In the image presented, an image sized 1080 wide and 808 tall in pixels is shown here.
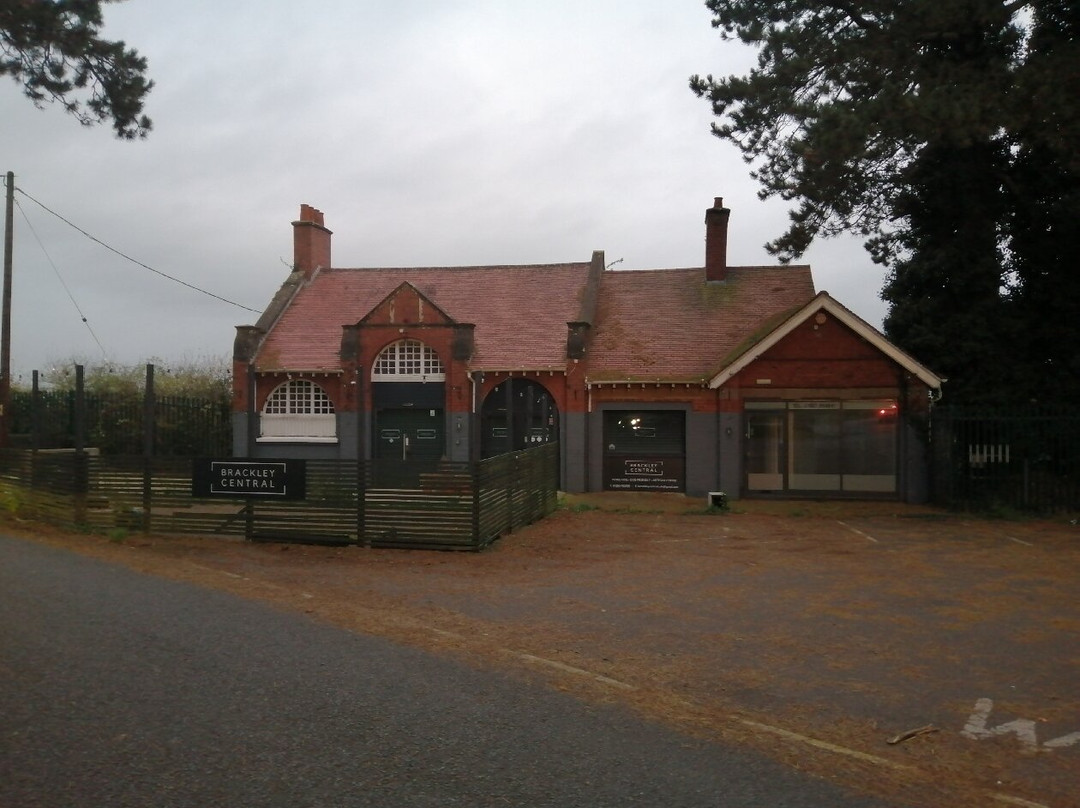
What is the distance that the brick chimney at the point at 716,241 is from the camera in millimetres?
30359

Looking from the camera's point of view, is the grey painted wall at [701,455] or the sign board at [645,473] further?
the sign board at [645,473]

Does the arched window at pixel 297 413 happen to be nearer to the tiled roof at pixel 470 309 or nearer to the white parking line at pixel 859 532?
the tiled roof at pixel 470 309

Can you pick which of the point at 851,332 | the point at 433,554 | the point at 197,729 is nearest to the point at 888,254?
the point at 851,332

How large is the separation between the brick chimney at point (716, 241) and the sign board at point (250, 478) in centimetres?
1894

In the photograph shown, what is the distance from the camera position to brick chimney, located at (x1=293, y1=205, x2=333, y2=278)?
34094 millimetres

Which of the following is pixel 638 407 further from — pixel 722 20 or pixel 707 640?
pixel 707 640

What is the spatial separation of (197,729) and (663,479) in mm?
21299

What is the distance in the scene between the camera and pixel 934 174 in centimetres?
2206

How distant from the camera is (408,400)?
96.3 feet

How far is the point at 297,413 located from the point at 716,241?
13574 mm

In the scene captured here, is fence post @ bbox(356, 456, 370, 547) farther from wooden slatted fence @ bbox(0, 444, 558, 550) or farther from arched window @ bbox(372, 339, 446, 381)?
arched window @ bbox(372, 339, 446, 381)

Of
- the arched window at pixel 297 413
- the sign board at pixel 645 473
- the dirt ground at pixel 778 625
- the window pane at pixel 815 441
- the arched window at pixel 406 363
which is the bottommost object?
the dirt ground at pixel 778 625

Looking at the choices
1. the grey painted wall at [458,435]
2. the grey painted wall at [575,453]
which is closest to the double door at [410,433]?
the grey painted wall at [458,435]

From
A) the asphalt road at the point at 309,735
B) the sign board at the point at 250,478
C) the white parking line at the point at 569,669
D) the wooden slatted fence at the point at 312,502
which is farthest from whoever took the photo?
the sign board at the point at 250,478
